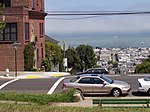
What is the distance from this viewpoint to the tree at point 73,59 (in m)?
77.7

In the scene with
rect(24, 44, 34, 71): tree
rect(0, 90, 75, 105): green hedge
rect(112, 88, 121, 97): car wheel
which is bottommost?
rect(112, 88, 121, 97): car wheel

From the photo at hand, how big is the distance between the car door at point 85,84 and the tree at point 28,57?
23.7m

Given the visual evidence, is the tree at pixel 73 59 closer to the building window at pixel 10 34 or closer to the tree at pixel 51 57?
the tree at pixel 51 57

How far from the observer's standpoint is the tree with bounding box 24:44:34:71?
45.7 metres

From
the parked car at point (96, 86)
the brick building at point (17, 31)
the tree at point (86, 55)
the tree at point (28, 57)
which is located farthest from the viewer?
the tree at point (86, 55)

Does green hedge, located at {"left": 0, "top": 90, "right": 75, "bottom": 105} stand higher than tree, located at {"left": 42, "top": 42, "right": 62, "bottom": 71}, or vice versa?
tree, located at {"left": 42, "top": 42, "right": 62, "bottom": 71}

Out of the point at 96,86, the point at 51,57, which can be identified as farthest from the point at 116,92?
the point at 51,57

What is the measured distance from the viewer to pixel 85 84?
888 inches

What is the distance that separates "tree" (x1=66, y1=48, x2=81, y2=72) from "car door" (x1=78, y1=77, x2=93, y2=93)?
179 ft

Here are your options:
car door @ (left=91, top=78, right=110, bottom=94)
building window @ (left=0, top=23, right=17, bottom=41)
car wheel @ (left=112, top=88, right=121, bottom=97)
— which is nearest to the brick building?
building window @ (left=0, top=23, right=17, bottom=41)

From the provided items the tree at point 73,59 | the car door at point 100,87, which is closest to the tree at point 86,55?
the tree at point 73,59

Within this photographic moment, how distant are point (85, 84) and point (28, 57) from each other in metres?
24.1

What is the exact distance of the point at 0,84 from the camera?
98.4ft

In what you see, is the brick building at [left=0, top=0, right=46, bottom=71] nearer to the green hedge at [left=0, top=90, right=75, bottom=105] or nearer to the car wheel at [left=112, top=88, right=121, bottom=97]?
the car wheel at [left=112, top=88, right=121, bottom=97]
